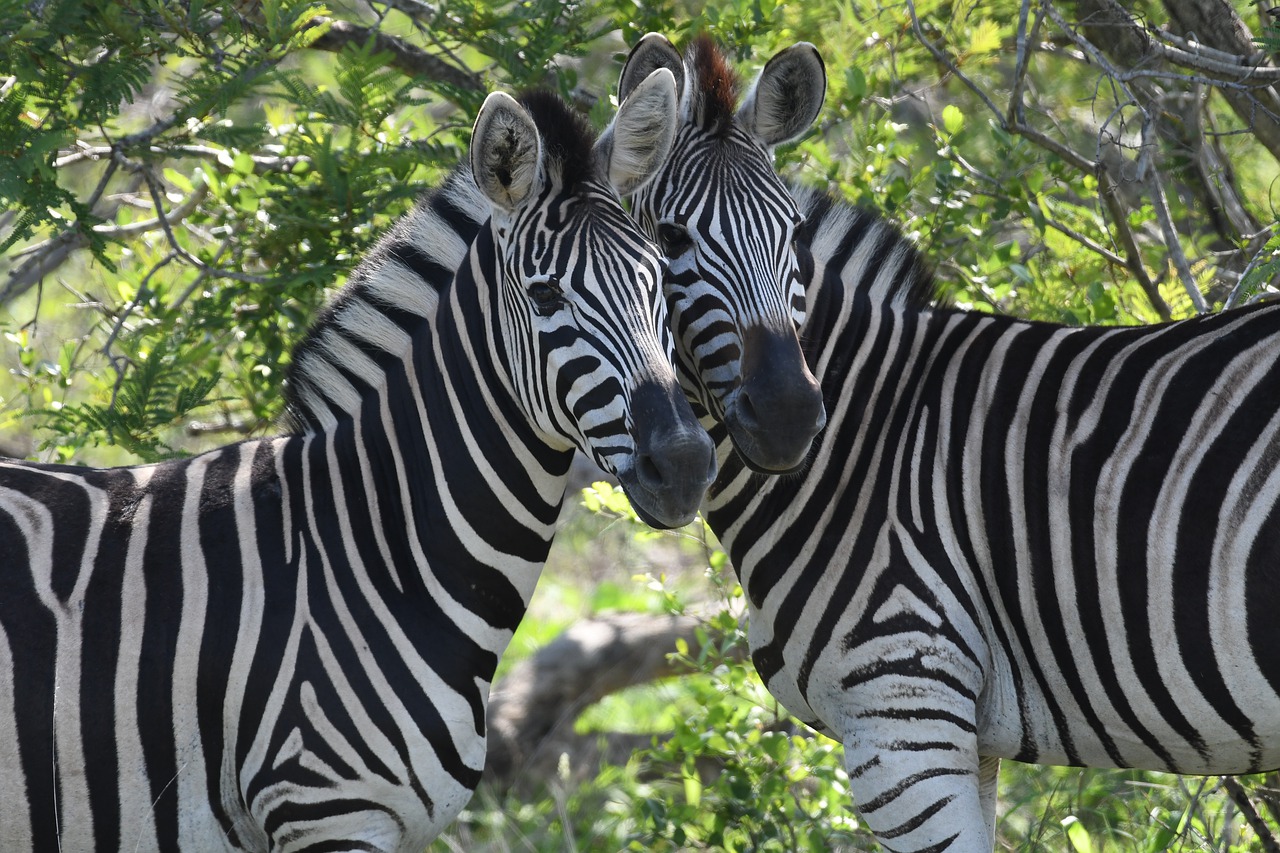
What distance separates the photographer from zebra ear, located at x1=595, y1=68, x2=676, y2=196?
352 centimetres

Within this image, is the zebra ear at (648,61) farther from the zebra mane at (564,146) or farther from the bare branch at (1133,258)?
the bare branch at (1133,258)

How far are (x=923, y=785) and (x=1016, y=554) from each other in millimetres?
767

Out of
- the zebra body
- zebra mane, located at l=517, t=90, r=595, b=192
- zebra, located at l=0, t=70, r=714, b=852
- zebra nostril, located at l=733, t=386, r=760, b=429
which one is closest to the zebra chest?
the zebra body

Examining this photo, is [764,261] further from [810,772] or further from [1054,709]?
[810,772]

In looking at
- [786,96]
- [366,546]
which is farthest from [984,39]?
[366,546]

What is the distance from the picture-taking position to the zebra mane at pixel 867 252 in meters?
4.13

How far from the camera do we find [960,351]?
3873mm

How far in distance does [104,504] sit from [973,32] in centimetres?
434

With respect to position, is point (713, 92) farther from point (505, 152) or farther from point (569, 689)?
point (569, 689)

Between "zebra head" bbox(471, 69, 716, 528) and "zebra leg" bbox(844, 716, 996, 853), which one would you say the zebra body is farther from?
"zebra head" bbox(471, 69, 716, 528)

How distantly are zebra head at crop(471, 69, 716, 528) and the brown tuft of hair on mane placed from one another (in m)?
0.43

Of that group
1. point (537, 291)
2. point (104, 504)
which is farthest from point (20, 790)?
point (537, 291)

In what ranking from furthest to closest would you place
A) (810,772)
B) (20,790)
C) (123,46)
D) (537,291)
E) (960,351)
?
(810,772)
(123,46)
(960,351)
(537,291)
(20,790)

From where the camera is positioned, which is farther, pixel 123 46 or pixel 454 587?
pixel 123 46
